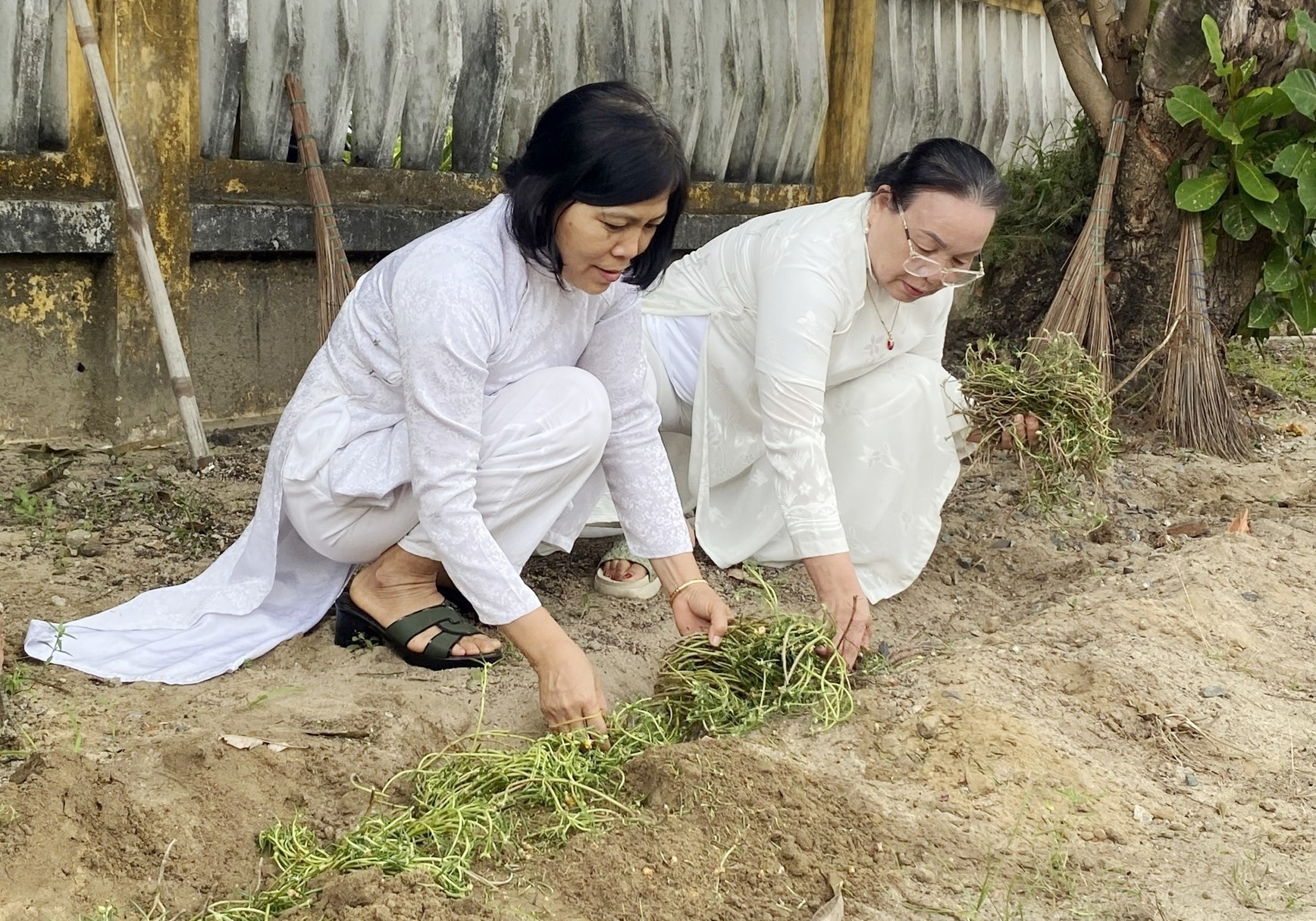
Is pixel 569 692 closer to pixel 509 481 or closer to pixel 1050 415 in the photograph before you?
pixel 509 481

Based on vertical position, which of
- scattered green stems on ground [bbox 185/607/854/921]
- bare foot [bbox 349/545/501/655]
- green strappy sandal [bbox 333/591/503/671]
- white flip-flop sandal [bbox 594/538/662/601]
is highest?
scattered green stems on ground [bbox 185/607/854/921]

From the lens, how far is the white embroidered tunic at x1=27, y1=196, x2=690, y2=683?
2455 mm

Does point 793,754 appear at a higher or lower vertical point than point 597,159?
lower

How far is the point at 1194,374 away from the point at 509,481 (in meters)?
3.04

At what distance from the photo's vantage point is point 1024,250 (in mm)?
5457

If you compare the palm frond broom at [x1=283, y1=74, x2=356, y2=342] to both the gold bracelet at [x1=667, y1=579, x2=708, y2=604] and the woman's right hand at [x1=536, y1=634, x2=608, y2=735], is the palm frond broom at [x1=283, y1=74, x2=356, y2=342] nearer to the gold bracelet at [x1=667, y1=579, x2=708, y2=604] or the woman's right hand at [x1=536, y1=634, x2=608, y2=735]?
the gold bracelet at [x1=667, y1=579, x2=708, y2=604]

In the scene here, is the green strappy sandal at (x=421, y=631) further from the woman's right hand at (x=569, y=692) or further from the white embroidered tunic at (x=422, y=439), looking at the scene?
the woman's right hand at (x=569, y=692)

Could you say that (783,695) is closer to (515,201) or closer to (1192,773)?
(1192,773)

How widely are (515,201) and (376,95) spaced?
7.23ft

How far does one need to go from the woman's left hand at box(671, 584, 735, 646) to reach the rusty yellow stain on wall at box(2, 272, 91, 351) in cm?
217

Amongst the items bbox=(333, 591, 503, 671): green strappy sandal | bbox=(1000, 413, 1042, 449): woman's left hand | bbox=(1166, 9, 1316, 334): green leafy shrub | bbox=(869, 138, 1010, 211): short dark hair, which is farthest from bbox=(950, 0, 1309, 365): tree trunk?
bbox=(333, 591, 503, 671): green strappy sandal

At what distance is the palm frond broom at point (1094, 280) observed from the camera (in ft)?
16.1

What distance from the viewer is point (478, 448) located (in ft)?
8.25

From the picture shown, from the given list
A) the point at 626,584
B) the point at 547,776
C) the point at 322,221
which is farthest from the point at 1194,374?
the point at 547,776
